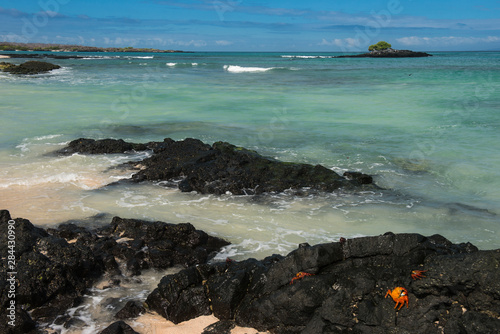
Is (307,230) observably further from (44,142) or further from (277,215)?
(44,142)

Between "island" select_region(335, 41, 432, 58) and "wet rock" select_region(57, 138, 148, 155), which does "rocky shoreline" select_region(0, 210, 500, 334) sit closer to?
"wet rock" select_region(57, 138, 148, 155)

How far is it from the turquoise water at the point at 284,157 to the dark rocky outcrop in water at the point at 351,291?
1.96 m

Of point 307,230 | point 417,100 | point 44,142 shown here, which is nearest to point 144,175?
point 307,230

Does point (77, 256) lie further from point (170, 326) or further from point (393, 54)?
point (393, 54)

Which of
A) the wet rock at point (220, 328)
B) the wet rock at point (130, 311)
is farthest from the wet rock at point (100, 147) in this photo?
the wet rock at point (220, 328)

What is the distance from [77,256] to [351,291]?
4.34 m

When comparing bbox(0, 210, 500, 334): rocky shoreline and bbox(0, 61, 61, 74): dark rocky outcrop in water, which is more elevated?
bbox(0, 61, 61, 74): dark rocky outcrop in water

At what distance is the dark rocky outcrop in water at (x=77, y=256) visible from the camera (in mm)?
5887

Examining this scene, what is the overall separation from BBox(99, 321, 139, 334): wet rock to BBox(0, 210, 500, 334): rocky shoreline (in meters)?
0.01

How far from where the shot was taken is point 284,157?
14602 mm

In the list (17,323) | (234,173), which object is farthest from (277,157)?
(17,323)

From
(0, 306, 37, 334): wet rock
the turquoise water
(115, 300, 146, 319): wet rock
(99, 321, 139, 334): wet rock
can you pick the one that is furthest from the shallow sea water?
(99, 321, 139, 334): wet rock

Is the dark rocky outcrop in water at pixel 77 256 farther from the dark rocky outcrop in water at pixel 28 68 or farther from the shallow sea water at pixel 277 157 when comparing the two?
the dark rocky outcrop in water at pixel 28 68

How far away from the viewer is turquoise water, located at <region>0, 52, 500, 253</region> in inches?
365
